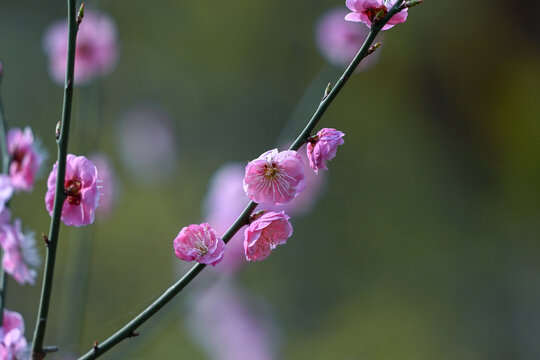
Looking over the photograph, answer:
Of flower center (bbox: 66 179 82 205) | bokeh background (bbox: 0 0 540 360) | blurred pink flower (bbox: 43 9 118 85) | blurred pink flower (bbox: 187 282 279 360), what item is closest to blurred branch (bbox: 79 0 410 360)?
flower center (bbox: 66 179 82 205)

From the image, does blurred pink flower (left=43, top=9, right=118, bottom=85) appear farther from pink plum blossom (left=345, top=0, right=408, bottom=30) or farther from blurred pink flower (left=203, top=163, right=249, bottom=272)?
pink plum blossom (left=345, top=0, right=408, bottom=30)

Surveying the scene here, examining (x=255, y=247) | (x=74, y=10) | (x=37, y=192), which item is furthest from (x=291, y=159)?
(x=37, y=192)

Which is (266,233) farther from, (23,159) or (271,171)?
(23,159)

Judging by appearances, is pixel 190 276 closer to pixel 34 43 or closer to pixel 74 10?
pixel 74 10

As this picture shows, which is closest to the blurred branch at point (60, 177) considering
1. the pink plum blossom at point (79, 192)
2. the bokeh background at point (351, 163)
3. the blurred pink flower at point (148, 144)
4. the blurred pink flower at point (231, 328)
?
the pink plum blossom at point (79, 192)

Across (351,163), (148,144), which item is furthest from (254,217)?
(351,163)

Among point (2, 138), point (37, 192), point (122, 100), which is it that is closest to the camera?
point (2, 138)
